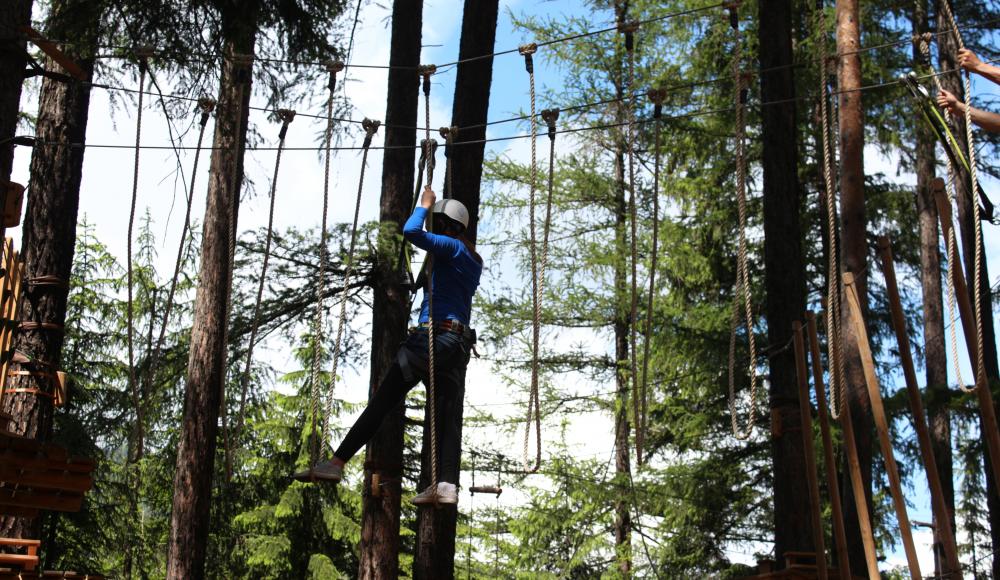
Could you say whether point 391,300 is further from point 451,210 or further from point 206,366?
point 451,210

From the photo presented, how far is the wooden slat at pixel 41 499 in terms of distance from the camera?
19.2 feet

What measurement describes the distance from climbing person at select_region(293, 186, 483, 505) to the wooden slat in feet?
4.98

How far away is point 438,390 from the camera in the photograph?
5793 millimetres

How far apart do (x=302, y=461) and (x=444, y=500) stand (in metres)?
8.30

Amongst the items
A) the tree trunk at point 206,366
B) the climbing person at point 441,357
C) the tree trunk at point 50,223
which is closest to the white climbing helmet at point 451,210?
the climbing person at point 441,357

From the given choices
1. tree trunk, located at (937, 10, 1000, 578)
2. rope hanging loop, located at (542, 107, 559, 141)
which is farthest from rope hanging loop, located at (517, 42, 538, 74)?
tree trunk, located at (937, 10, 1000, 578)

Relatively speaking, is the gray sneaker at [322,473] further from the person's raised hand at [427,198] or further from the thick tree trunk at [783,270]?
the thick tree trunk at [783,270]

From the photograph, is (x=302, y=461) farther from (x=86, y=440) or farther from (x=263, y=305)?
(x=263, y=305)

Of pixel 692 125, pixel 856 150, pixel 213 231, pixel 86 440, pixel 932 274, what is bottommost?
pixel 86 440

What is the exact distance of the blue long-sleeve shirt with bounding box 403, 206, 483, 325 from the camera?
5707 mm

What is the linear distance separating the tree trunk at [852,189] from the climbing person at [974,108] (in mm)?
2979

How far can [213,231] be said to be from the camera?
8844 millimetres

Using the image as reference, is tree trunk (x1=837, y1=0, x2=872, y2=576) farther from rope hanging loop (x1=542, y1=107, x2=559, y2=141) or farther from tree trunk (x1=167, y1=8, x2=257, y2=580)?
tree trunk (x1=167, y1=8, x2=257, y2=580)

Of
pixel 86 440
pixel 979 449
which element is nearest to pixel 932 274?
pixel 979 449
